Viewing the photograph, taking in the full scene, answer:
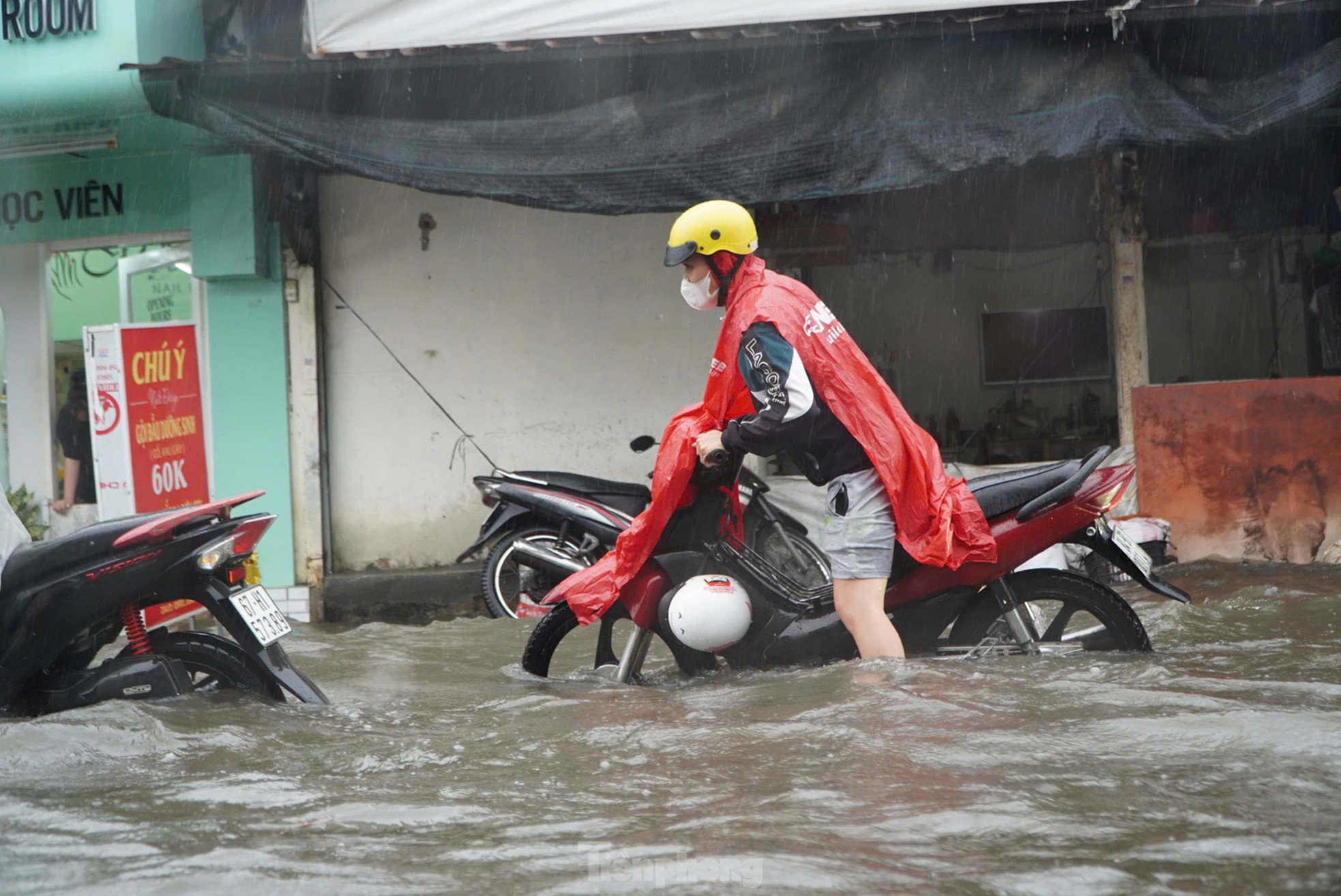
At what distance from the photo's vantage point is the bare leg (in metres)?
4.41

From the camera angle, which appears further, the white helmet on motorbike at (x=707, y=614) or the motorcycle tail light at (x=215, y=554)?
the white helmet on motorbike at (x=707, y=614)

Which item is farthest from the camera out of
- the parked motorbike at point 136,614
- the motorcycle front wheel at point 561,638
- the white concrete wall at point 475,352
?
the white concrete wall at point 475,352

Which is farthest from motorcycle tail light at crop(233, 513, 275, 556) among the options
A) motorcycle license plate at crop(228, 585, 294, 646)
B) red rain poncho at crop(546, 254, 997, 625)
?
red rain poncho at crop(546, 254, 997, 625)

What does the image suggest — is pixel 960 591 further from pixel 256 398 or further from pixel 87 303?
pixel 87 303

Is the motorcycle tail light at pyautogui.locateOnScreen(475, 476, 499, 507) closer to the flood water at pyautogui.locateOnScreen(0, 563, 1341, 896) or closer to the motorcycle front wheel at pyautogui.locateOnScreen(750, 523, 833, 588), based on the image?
the motorcycle front wheel at pyautogui.locateOnScreen(750, 523, 833, 588)

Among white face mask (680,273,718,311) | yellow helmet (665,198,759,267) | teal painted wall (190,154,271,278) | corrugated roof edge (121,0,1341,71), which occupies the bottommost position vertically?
white face mask (680,273,718,311)

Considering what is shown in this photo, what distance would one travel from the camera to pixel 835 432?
4445 mm

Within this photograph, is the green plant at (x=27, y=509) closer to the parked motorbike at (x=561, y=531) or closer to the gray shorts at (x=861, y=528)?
the parked motorbike at (x=561, y=531)

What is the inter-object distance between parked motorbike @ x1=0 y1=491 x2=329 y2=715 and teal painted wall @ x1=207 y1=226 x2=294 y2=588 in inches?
192

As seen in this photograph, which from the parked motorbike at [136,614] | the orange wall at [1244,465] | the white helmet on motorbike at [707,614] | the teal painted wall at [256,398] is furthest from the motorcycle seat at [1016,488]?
the teal painted wall at [256,398]

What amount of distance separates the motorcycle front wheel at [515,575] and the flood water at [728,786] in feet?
8.57

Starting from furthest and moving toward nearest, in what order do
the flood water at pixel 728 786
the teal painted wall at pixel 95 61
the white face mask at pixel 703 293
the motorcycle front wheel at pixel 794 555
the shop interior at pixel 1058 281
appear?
the shop interior at pixel 1058 281 < the teal painted wall at pixel 95 61 < the motorcycle front wheel at pixel 794 555 < the white face mask at pixel 703 293 < the flood water at pixel 728 786

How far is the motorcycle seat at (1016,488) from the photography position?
4582mm

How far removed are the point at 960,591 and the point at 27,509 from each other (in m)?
7.60
